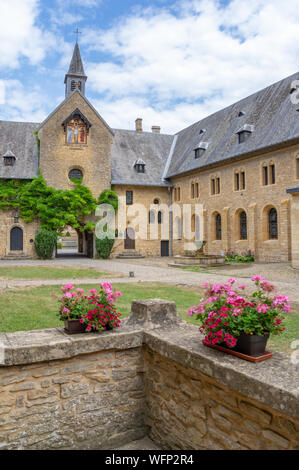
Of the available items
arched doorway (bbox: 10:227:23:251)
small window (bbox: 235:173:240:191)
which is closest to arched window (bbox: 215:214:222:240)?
small window (bbox: 235:173:240:191)

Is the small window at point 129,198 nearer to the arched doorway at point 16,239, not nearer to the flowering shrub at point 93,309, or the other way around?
the arched doorway at point 16,239

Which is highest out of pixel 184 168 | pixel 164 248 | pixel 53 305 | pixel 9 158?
pixel 9 158

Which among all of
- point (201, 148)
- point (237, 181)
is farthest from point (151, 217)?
point (237, 181)

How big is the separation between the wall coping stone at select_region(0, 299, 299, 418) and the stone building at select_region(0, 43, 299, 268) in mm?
15892

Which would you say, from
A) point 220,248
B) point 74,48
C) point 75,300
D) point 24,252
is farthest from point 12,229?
point 75,300

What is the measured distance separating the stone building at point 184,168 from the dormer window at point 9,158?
8cm

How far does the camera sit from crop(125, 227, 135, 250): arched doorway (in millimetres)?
32656

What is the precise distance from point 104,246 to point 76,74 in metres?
19.2

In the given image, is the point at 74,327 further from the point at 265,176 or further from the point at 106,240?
the point at 106,240

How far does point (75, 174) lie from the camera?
30.9 metres

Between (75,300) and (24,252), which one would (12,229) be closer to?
→ (24,252)

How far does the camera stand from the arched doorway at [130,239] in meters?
32.7

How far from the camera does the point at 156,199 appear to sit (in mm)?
34219

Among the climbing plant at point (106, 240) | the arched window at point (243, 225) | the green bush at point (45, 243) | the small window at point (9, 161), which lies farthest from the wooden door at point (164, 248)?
the small window at point (9, 161)
